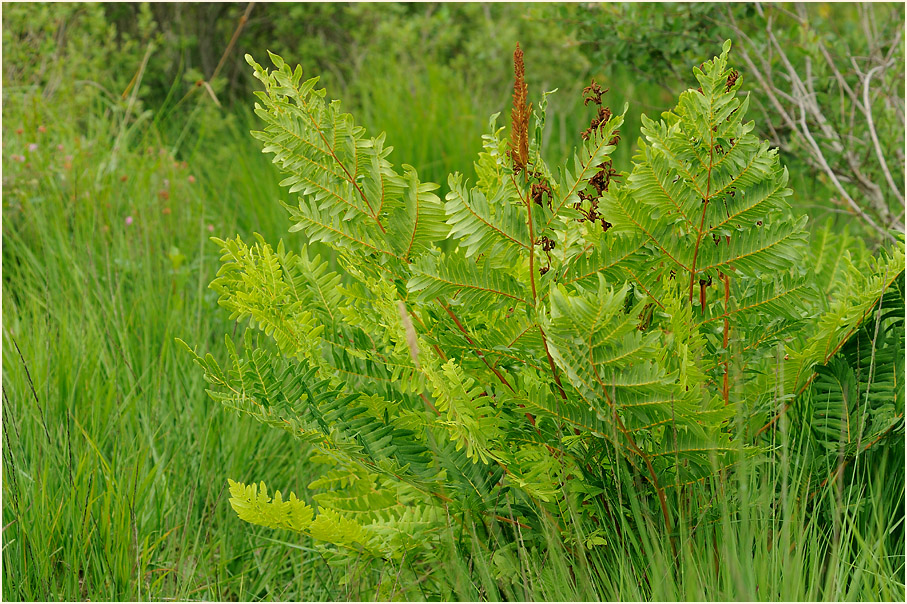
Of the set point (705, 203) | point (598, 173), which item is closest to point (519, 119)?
point (598, 173)

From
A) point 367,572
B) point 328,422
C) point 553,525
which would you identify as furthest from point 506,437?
point 367,572

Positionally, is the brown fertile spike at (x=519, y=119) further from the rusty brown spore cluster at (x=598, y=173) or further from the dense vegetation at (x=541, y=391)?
the rusty brown spore cluster at (x=598, y=173)

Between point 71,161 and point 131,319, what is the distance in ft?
5.16

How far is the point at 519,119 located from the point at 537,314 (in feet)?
0.88

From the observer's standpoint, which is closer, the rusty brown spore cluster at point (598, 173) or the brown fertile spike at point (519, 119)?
the brown fertile spike at point (519, 119)

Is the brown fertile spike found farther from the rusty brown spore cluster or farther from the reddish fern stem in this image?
the reddish fern stem

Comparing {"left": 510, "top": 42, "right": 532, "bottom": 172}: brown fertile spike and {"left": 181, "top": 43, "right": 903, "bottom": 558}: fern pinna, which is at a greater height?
{"left": 510, "top": 42, "right": 532, "bottom": 172}: brown fertile spike

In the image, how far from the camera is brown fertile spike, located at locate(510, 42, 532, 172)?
105 centimetres

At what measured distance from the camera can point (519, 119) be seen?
1075 millimetres

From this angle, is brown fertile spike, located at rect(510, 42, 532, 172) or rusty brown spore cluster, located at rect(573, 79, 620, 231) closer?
brown fertile spike, located at rect(510, 42, 532, 172)

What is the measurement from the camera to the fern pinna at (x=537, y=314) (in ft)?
3.68

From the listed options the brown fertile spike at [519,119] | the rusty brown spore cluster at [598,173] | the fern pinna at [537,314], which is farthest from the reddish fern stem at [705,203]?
the brown fertile spike at [519,119]

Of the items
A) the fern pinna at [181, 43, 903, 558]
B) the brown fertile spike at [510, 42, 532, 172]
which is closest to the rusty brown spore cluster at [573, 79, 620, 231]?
the fern pinna at [181, 43, 903, 558]

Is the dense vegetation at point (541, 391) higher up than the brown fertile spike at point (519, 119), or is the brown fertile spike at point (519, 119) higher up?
the brown fertile spike at point (519, 119)
